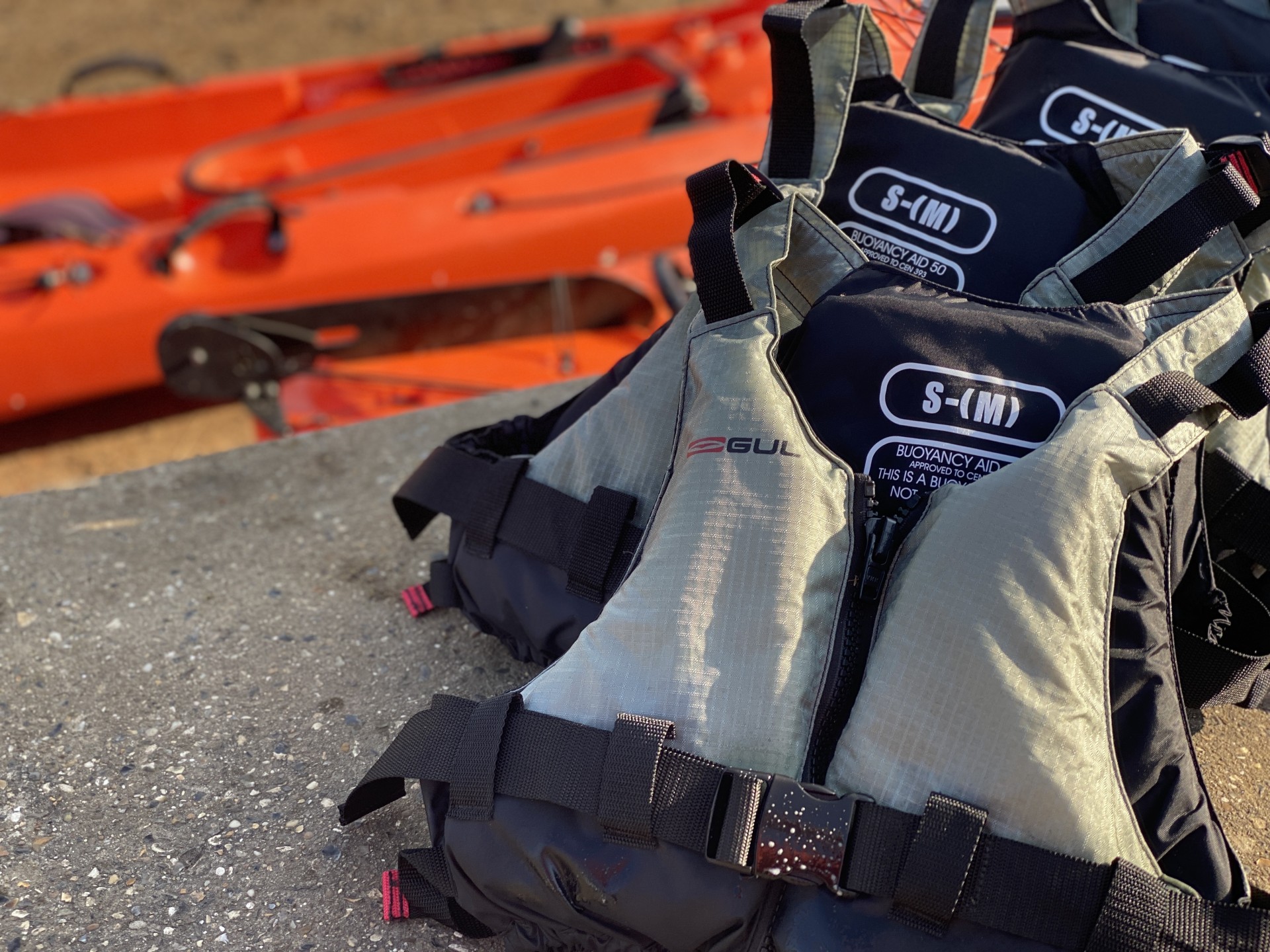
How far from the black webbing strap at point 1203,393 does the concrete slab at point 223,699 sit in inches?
23.7

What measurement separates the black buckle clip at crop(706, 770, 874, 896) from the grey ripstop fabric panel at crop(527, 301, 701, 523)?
525 mm

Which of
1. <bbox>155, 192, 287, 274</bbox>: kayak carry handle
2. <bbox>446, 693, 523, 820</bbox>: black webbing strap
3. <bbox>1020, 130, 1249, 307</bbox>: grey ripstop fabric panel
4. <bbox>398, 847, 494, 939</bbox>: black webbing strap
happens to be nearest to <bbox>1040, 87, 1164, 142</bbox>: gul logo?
<bbox>1020, 130, 1249, 307</bbox>: grey ripstop fabric panel

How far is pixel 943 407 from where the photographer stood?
4.46ft

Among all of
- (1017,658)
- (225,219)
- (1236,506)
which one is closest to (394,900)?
(1017,658)

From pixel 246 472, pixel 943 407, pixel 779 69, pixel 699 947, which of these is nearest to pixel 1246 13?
pixel 779 69

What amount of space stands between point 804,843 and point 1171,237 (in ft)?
3.33

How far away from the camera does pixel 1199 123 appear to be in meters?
1.90

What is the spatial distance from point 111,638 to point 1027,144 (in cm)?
182

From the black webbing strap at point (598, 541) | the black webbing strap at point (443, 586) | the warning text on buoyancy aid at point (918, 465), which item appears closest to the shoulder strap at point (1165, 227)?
the warning text on buoyancy aid at point (918, 465)

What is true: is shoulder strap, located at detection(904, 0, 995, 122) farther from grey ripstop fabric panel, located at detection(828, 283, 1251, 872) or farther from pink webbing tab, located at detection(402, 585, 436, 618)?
pink webbing tab, located at detection(402, 585, 436, 618)

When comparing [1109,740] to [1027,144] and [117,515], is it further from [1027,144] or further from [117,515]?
[117,515]

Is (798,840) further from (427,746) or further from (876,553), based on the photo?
(427,746)

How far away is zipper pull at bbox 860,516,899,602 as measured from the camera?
4.20 feet

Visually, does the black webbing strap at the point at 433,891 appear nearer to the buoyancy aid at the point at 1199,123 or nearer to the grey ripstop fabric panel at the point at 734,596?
the grey ripstop fabric panel at the point at 734,596
